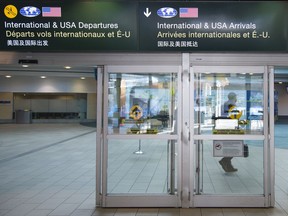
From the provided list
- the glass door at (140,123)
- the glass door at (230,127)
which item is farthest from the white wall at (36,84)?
the glass door at (230,127)

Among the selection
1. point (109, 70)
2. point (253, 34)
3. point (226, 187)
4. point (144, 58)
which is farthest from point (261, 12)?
point (226, 187)

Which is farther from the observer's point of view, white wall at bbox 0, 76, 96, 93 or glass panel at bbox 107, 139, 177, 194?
white wall at bbox 0, 76, 96, 93

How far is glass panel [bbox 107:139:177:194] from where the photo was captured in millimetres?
4609

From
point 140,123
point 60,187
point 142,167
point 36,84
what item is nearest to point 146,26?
point 140,123

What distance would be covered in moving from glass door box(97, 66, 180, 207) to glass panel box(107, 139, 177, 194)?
1 centimetres

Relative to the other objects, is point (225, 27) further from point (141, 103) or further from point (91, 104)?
point (91, 104)

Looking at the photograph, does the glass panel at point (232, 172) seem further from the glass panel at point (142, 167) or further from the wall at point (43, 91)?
the wall at point (43, 91)

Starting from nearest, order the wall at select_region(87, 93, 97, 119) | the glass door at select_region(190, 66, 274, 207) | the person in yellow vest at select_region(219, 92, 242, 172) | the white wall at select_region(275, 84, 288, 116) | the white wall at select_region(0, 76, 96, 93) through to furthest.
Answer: the glass door at select_region(190, 66, 274, 207) < the person in yellow vest at select_region(219, 92, 242, 172) < the white wall at select_region(0, 76, 96, 93) < the wall at select_region(87, 93, 97, 119) < the white wall at select_region(275, 84, 288, 116)

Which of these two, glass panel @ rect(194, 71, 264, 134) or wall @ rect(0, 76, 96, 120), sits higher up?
wall @ rect(0, 76, 96, 120)

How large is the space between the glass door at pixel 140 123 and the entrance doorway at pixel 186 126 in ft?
0.04

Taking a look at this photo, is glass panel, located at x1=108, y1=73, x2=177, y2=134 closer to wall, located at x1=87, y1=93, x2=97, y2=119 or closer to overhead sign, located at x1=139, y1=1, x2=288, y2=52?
overhead sign, located at x1=139, y1=1, x2=288, y2=52

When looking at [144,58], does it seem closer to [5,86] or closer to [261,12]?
[261,12]

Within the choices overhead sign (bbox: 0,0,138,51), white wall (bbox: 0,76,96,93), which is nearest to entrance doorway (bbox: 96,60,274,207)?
overhead sign (bbox: 0,0,138,51)

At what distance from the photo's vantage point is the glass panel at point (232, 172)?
15.1 ft
